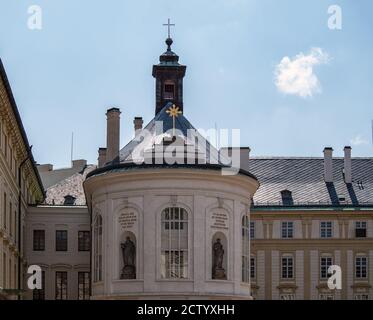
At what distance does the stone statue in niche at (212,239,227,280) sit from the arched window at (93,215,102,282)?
A: 265 inches

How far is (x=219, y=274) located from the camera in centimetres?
5772

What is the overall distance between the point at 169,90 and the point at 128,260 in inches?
762

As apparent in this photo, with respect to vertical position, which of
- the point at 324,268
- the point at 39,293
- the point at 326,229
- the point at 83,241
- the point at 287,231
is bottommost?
the point at 39,293

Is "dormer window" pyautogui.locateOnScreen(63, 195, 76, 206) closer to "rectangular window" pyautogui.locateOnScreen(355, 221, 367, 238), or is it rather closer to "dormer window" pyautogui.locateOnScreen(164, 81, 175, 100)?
"dormer window" pyautogui.locateOnScreen(164, 81, 175, 100)

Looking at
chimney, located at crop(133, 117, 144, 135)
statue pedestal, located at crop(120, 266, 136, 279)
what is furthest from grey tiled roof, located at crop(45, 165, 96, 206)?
statue pedestal, located at crop(120, 266, 136, 279)

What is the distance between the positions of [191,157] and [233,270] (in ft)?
22.8

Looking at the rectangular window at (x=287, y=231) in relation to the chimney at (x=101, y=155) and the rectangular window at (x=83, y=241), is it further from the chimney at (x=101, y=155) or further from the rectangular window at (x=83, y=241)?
the rectangular window at (x=83, y=241)

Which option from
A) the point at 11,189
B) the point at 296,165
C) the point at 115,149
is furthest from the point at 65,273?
the point at 296,165

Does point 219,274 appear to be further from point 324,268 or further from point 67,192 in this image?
point 67,192

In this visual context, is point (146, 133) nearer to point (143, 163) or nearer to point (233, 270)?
point (143, 163)

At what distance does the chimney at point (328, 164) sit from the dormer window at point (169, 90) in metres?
20.9

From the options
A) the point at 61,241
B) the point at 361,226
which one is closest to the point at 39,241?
the point at 61,241

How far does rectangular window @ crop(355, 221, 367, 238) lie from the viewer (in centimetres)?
8512

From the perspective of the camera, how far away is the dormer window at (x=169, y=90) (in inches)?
2889
